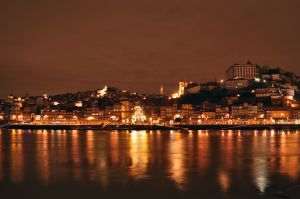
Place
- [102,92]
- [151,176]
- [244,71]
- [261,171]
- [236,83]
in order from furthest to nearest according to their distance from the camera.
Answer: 1. [102,92]
2. [244,71]
3. [236,83]
4. [261,171]
5. [151,176]

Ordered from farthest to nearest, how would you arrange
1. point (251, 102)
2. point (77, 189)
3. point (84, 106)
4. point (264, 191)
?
1. point (84, 106)
2. point (251, 102)
3. point (77, 189)
4. point (264, 191)

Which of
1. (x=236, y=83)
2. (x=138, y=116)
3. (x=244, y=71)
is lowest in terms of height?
(x=138, y=116)

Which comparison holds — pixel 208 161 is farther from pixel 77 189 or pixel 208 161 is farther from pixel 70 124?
pixel 70 124

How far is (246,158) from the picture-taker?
21406 millimetres

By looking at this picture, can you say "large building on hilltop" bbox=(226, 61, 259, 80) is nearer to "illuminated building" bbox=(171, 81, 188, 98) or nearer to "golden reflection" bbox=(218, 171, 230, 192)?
"illuminated building" bbox=(171, 81, 188, 98)

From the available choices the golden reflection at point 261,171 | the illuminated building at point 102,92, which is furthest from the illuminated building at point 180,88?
the golden reflection at point 261,171

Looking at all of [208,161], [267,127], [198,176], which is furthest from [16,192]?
[267,127]

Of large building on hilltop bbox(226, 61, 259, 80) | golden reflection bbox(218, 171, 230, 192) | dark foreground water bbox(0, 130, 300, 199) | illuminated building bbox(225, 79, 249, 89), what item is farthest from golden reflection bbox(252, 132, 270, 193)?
large building on hilltop bbox(226, 61, 259, 80)

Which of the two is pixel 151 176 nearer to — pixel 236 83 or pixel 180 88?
pixel 236 83

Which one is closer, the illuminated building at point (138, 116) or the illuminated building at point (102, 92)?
the illuminated building at point (138, 116)

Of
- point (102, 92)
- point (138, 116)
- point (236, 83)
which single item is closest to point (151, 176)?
point (138, 116)

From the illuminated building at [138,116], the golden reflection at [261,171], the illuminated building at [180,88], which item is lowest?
the golden reflection at [261,171]

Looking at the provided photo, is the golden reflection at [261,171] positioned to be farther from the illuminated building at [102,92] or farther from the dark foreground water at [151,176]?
the illuminated building at [102,92]

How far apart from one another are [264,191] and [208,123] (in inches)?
2471
